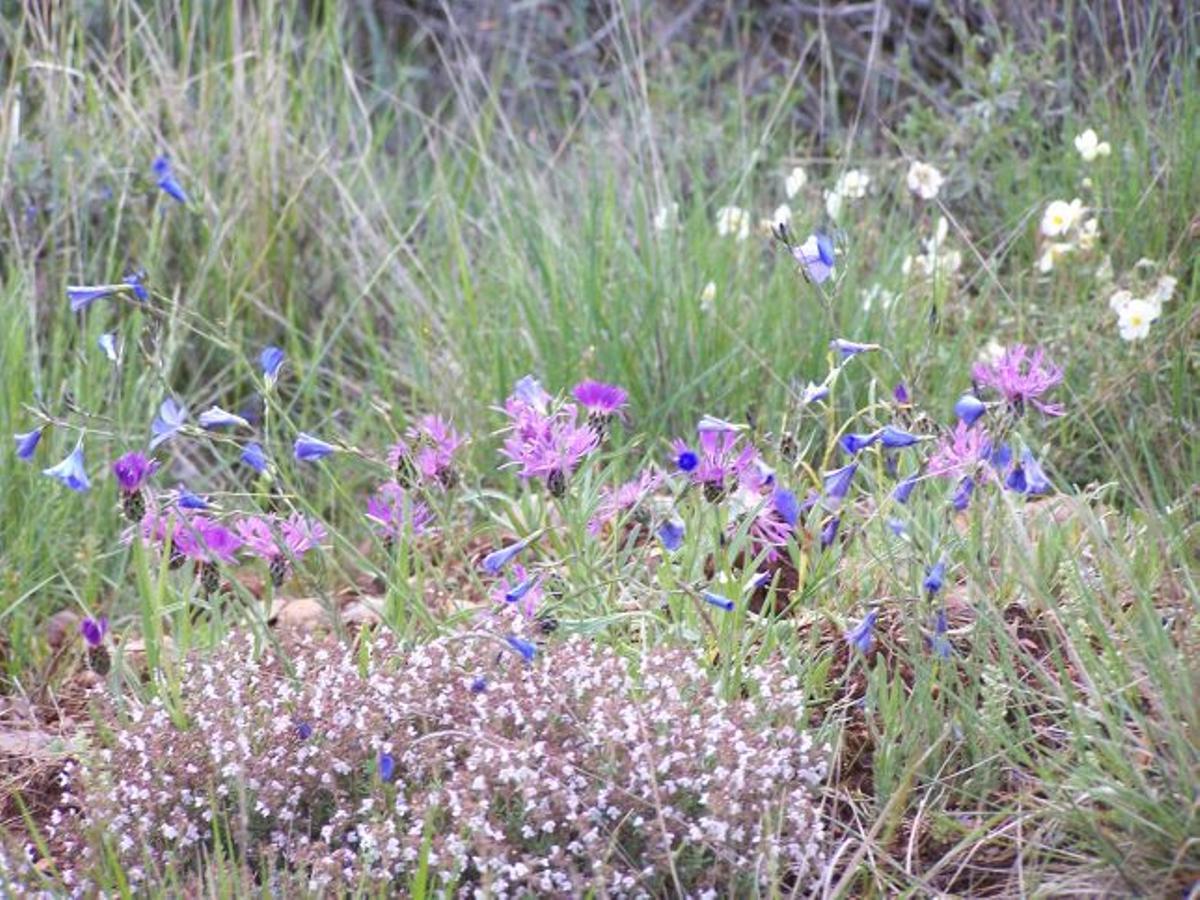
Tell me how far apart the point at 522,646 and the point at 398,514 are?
1.64ft

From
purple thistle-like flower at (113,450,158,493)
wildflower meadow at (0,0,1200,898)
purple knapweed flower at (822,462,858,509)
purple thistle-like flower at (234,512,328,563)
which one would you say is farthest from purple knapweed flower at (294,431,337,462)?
purple knapweed flower at (822,462,858,509)

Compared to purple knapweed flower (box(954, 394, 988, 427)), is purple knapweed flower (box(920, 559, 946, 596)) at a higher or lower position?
lower

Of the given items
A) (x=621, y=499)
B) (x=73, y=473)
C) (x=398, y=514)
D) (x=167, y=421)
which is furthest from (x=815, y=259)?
(x=73, y=473)

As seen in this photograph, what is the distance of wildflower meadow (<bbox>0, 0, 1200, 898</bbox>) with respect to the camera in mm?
2273

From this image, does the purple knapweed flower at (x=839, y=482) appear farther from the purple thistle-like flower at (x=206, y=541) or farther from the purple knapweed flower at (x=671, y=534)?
the purple thistle-like flower at (x=206, y=541)

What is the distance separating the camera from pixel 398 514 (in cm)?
280

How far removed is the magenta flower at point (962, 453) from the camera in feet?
8.45

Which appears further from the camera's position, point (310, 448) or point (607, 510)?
point (607, 510)

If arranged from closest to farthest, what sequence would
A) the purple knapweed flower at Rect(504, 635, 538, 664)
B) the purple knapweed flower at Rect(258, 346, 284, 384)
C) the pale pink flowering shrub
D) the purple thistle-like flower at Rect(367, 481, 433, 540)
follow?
the pale pink flowering shrub → the purple knapweed flower at Rect(504, 635, 538, 664) → the purple knapweed flower at Rect(258, 346, 284, 384) → the purple thistle-like flower at Rect(367, 481, 433, 540)

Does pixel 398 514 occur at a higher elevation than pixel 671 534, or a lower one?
lower

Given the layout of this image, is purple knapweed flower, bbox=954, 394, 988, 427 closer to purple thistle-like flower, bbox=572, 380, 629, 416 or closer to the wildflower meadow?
the wildflower meadow

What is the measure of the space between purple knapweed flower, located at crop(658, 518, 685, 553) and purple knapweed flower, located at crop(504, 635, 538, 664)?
1.05 ft

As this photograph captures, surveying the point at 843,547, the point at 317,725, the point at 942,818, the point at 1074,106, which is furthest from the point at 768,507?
the point at 1074,106

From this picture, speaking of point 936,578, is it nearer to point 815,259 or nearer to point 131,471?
point 815,259
